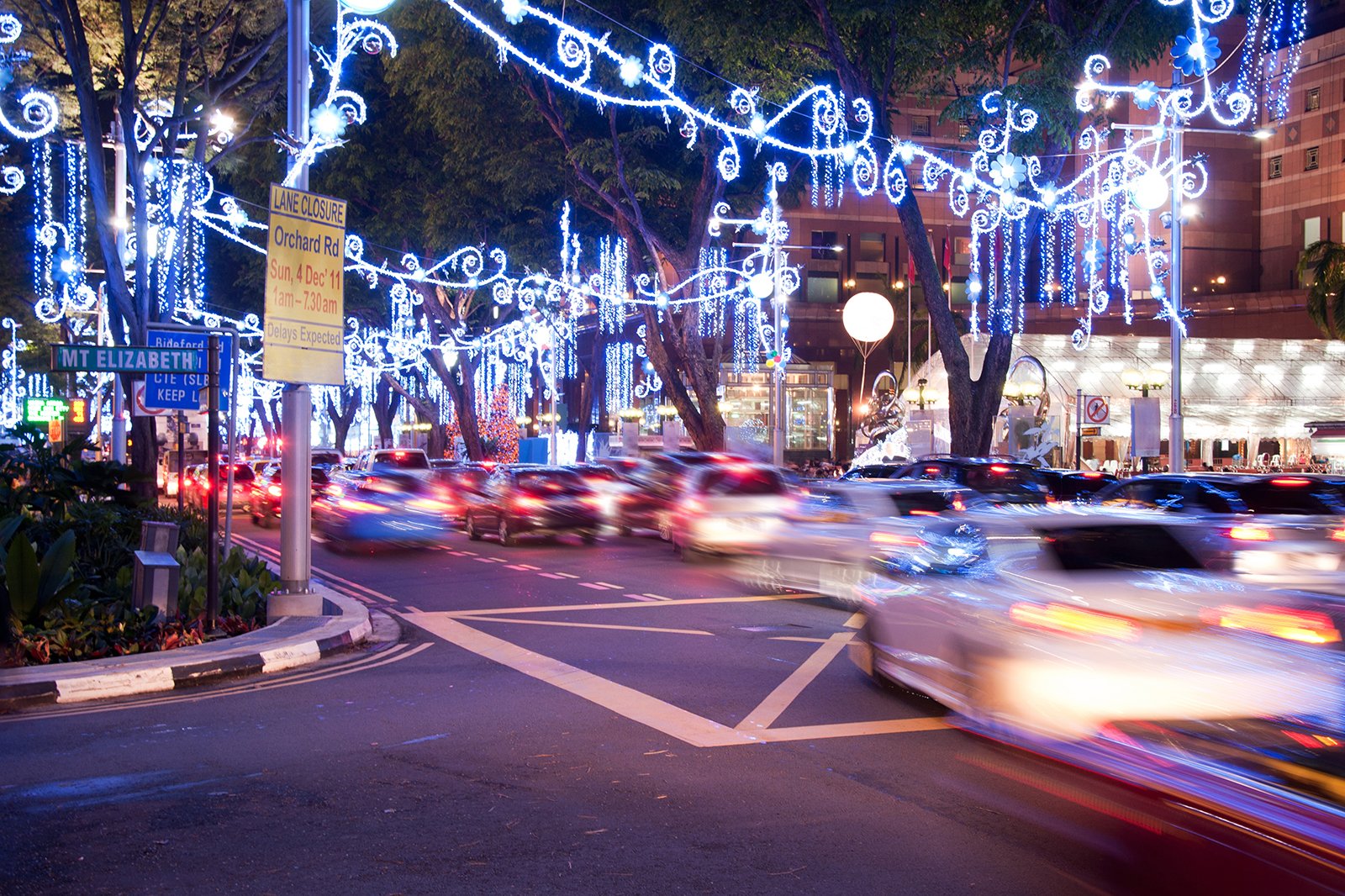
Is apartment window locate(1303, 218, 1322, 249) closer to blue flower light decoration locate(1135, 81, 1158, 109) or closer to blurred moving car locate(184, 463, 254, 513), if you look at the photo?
blue flower light decoration locate(1135, 81, 1158, 109)

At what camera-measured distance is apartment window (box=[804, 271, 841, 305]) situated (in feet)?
224

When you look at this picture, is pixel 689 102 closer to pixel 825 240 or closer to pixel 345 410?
pixel 825 240

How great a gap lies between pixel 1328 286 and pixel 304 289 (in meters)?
35.7

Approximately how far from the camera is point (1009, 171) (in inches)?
904

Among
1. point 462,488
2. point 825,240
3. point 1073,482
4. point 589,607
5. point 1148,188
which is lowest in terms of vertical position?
point 589,607

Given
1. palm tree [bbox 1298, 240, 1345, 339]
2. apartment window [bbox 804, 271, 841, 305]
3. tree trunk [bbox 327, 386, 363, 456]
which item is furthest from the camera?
tree trunk [bbox 327, 386, 363, 456]

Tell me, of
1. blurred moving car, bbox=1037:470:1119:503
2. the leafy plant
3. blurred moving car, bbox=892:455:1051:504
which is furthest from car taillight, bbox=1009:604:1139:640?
blurred moving car, bbox=1037:470:1119:503

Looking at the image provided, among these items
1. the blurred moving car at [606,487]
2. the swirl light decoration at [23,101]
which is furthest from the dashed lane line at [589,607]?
the swirl light decoration at [23,101]

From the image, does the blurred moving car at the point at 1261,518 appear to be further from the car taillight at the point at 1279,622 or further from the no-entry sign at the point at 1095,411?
the no-entry sign at the point at 1095,411

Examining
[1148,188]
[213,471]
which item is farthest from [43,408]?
[1148,188]

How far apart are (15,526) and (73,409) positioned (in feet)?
97.8

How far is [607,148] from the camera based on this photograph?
3011cm

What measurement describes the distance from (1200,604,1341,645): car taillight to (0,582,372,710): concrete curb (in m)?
7.34

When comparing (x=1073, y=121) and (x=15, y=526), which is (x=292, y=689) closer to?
(x=15, y=526)
